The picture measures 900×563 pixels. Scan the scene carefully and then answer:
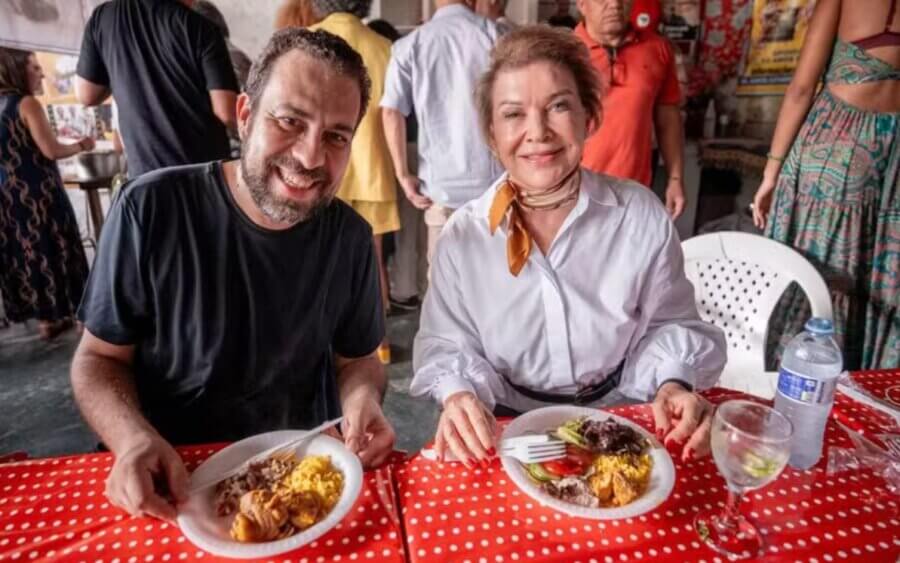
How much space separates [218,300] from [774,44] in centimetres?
421

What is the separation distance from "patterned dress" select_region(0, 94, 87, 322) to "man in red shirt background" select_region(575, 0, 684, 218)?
10.2 feet

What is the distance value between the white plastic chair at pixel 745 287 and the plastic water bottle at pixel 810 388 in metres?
0.79

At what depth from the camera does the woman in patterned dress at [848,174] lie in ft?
6.70

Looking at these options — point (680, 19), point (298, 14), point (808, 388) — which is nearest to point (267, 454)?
point (808, 388)

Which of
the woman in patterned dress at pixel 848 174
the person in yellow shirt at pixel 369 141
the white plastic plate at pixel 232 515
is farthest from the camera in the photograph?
the person in yellow shirt at pixel 369 141

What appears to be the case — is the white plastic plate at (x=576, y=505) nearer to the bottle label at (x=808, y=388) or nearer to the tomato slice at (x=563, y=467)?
the tomato slice at (x=563, y=467)

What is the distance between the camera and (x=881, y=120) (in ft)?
6.76

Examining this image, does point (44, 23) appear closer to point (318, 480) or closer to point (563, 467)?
point (318, 480)

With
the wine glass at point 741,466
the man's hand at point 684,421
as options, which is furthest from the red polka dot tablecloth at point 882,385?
the wine glass at point 741,466

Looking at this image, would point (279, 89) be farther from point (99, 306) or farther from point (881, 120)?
point (881, 120)

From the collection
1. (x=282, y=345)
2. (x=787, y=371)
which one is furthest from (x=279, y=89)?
(x=787, y=371)

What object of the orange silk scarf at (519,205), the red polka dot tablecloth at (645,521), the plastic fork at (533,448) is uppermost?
the orange silk scarf at (519,205)

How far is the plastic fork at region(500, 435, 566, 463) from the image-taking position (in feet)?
3.00

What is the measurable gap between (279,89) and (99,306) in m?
0.59
